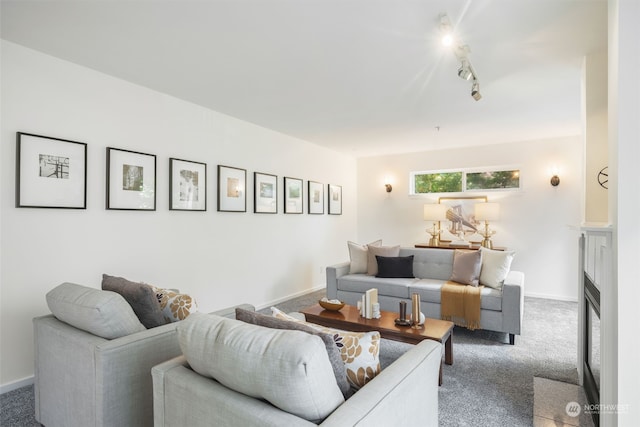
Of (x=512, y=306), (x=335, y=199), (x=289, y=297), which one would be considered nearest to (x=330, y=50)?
(x=512, y=306)

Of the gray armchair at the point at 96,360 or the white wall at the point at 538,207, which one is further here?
the white wall at the point at 538,207

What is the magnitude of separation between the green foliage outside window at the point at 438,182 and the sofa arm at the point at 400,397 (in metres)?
4.92

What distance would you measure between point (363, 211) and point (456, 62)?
4328 millimetres

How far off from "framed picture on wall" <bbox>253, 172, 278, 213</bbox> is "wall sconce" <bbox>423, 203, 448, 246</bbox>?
8.85 feet

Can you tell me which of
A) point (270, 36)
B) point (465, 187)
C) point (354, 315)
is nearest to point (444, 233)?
point (465, 187)

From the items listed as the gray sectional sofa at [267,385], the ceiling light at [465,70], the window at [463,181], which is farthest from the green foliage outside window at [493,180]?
the gray sectional sofa at [267,385]

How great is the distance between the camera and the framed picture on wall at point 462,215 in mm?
5715

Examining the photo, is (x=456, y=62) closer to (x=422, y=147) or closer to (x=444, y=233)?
(x=422, y=147)

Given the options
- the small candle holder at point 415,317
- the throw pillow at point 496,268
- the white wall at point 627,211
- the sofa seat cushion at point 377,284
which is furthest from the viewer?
the sofa seat cushion at point 377,284

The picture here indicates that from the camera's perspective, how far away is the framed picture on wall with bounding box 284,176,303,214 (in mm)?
4953

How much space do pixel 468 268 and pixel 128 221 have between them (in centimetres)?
349

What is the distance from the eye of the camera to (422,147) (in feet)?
19.5

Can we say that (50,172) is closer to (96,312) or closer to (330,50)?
(96,312)

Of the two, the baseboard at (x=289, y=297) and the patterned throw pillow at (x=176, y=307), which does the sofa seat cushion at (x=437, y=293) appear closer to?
the baseboard at (x=289, y=297)
